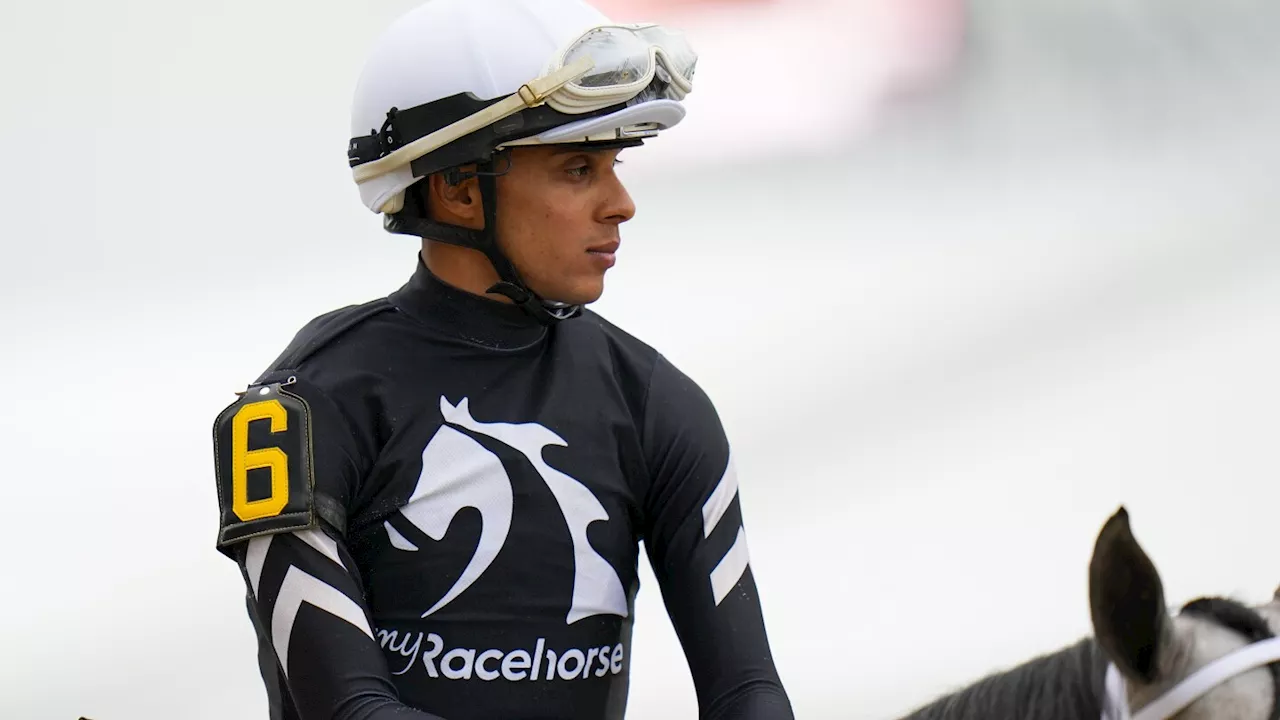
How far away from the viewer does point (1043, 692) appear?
5.03 feet

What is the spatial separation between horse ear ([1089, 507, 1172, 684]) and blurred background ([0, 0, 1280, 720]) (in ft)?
5.51

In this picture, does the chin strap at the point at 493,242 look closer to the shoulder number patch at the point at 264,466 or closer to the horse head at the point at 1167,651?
the shoulder number patch at the point at 264,466

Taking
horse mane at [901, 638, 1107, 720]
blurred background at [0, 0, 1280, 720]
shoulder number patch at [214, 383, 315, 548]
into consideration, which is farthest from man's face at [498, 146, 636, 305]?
blurred background at [0, 0, 1280, 720]

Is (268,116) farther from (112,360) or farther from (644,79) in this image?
→ (644,79)

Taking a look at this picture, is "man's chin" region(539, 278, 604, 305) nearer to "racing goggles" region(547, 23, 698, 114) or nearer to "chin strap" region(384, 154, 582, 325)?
"chin strap" region(384, 154, 582, 325)

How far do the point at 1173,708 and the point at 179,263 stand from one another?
2.69 meters

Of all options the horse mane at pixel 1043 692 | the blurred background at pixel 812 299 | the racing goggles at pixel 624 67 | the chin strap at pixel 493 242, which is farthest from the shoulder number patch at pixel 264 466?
the blurred background at pixel 812 299

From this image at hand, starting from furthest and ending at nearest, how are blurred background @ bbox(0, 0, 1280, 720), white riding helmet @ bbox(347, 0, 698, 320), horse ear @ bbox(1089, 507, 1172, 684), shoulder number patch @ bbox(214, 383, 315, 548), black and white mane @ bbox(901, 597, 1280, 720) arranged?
blurred background @ bbox(0, 0, 1280, 720) → white riding helmet @ bbox(347, 0, 698, 320) → shoulder number patch @ bbox(214, 383, 315, 548) → black and white mane @ bbox(901, 597, 1280, 720) → horse ear @ bbox(1089, 507, 1172, 684)

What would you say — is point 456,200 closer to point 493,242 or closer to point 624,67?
point 493,242

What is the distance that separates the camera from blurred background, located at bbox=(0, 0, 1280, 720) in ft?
10.7

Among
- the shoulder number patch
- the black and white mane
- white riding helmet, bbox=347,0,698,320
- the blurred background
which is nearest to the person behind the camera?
the black and white mane

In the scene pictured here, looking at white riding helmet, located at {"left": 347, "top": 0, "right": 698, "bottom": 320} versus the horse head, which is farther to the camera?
white riding helmet, located at {"left": 347, "top": 0, "right": 698, "bottom": 320}

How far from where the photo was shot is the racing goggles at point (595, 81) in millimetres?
1674

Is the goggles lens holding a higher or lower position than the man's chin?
higher
